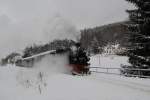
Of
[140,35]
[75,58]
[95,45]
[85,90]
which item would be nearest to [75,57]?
[75,58]

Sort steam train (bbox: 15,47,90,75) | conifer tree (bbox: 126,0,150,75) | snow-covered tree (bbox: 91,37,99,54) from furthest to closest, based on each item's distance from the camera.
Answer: snow-covered tree (bbox: 91,37,99,54) < steam train (bbox: 15,47,90,75) < conifer tree (bbox: 126,0,150,75)

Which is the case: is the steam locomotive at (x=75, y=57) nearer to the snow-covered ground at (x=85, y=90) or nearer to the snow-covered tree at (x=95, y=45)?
the snow-covered ground at (x=85, y=90)

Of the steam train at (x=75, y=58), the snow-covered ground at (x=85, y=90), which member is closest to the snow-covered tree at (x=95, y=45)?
the steam train at (x=75, y=58)

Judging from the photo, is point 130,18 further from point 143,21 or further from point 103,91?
→ point 103,91

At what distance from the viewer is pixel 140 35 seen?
17.0 metres

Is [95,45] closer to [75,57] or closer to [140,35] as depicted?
[75,57]

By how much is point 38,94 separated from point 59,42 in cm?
1185

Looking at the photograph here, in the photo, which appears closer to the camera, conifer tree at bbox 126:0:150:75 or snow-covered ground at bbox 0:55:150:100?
snow-covered ground at bbox 0:55:150:100

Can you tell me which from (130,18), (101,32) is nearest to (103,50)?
(101,32)

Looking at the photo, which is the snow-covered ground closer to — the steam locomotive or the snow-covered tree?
the steam locomotive

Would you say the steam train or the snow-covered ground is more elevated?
the steam train

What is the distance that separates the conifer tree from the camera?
54.6 feet

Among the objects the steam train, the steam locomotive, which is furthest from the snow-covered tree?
the steam train

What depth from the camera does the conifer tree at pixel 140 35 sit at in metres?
16.6
